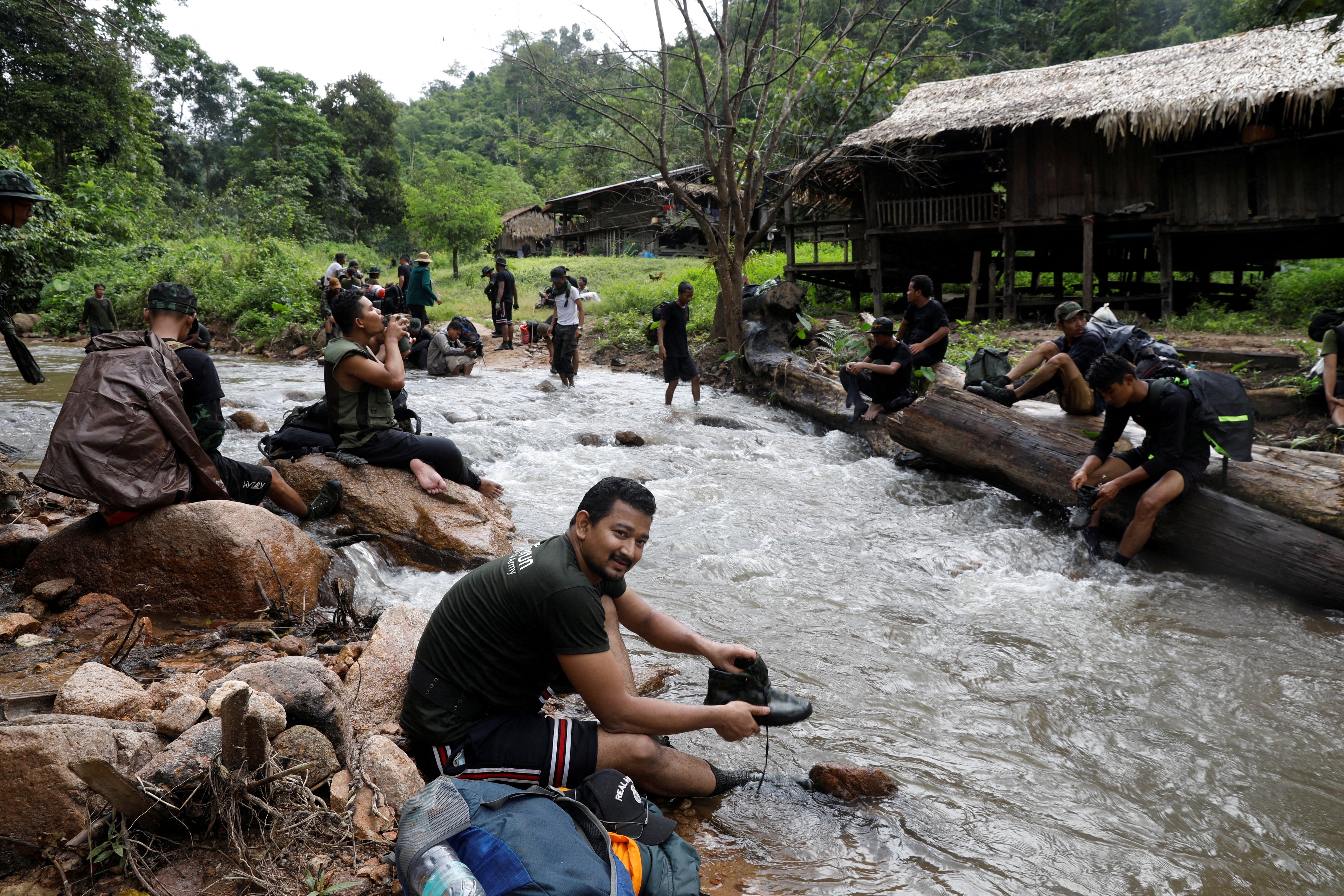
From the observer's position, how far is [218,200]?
107 feet

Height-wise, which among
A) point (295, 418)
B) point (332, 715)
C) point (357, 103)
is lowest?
point (332, 715)

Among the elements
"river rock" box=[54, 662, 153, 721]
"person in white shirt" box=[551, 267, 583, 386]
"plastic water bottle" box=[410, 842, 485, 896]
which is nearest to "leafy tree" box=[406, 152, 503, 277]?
"person in white shirt" box=[551, 267, 583, 386]

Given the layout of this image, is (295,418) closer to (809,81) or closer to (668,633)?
(668,633)

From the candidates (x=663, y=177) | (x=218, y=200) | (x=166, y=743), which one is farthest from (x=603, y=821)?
(x=218, y=200)

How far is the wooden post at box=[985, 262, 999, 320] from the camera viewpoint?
56.7 feet

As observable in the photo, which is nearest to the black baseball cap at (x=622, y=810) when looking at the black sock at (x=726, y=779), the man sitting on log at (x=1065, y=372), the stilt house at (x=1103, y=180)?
the black sock at (x=726, y=779)

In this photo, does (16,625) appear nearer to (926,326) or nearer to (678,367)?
(926,326)

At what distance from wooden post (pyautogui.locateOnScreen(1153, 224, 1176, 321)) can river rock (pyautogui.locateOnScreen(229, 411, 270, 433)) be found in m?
14.5

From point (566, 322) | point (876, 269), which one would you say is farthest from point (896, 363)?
point (876, 269)

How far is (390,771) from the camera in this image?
2.67 meters

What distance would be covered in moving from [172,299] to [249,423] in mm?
4612

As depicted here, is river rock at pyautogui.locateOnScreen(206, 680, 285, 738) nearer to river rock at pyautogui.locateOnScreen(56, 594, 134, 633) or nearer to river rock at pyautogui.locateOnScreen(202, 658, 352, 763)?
river rock at pyautogui.locateOnScreen(202, 658, 352, 763)

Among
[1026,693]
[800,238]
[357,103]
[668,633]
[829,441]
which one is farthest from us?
[357,103]

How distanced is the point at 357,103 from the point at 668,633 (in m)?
43.4
